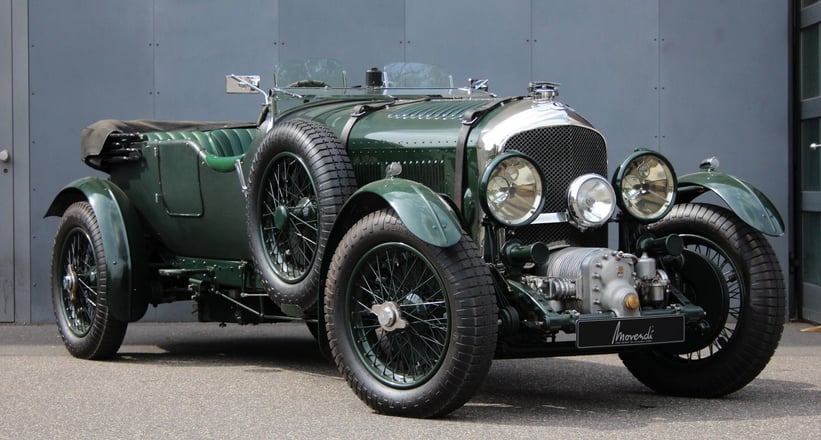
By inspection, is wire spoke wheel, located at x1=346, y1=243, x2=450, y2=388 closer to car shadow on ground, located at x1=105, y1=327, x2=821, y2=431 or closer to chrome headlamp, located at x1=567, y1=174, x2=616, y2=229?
car shadow on ground, located at x1=105, y1=327, x2=821, y2=431

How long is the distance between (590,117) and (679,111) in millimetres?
685

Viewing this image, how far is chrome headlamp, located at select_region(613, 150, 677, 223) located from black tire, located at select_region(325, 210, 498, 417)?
40.2 inches

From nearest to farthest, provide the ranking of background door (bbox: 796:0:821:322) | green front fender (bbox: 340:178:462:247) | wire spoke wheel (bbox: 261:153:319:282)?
Result: 1. green front fender (bbox: 340:178:462:247)
2. wire spoke wheel (bbox: 261:153:319:282)
3. background door (bbox: 796:0:821:322)

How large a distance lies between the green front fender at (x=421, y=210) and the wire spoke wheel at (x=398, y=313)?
0.15 m

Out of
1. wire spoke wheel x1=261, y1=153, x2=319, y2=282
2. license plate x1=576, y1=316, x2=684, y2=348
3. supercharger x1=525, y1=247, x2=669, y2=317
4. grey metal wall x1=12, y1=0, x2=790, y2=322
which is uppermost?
grey metal wall x1=12, y1=0, x2=790, y2=322

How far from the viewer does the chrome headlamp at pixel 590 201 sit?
5598mm

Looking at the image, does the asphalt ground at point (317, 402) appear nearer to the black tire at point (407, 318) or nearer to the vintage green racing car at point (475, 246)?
the black tire at point (407, 318)

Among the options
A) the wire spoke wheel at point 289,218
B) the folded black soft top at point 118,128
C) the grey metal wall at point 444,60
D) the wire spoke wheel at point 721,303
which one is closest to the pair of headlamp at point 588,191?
the wire spoke wheel at point 721,303

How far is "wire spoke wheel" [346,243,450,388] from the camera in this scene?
5207 mm

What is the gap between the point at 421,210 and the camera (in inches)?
202

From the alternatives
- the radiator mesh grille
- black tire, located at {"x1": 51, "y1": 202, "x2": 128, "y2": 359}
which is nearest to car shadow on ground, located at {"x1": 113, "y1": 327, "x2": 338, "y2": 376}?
black tire, located at {"x1": 51, "y1": 202, "x2": 128, "y2": 359}

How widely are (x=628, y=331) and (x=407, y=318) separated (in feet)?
3.03

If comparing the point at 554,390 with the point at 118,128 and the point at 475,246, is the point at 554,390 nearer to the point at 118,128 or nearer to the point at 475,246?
the point at 475,246

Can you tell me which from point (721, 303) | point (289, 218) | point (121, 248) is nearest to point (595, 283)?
point (721, 303)
